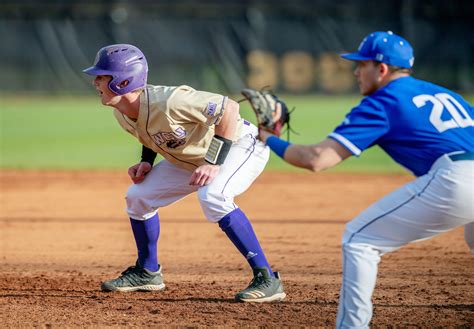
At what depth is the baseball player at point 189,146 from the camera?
4.74 metres

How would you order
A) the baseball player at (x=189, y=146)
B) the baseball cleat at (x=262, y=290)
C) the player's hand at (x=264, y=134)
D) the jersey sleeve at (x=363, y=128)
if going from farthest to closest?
the baseball cleat at (x=262, y=290) < the baseball player at (x=189, y=146) < the player's hand at (x=264, y=134) < the jersey sleeve at (x=363, y=128)

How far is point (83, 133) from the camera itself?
619 inches

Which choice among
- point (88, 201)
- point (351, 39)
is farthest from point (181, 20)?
point (88, 201)

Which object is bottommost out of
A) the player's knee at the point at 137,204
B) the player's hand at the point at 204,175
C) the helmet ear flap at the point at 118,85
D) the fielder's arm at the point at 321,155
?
the player's knee at the point at 137,204

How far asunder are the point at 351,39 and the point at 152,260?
16763 mm

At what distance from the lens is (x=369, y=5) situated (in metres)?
21.7

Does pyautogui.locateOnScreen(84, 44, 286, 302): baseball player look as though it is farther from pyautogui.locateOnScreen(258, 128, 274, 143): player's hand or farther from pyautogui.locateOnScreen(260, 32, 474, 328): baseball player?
pyautogui.locateOnScreen(260, 32, 474, 328): baseball player

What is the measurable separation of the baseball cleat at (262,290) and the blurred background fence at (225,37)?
16.6 m

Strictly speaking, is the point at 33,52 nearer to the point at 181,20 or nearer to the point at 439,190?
the point at 181,20

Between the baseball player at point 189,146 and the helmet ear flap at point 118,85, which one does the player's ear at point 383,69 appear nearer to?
the baseball player at point 189,146

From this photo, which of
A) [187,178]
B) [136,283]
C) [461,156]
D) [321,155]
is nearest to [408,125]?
[461,156]

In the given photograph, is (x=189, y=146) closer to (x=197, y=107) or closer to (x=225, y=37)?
(x=197, y=107)

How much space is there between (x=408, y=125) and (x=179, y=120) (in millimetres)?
1571

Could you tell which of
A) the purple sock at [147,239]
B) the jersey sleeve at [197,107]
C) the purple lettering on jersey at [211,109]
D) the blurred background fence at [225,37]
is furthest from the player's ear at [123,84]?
the blurred background fence at [225,37]
